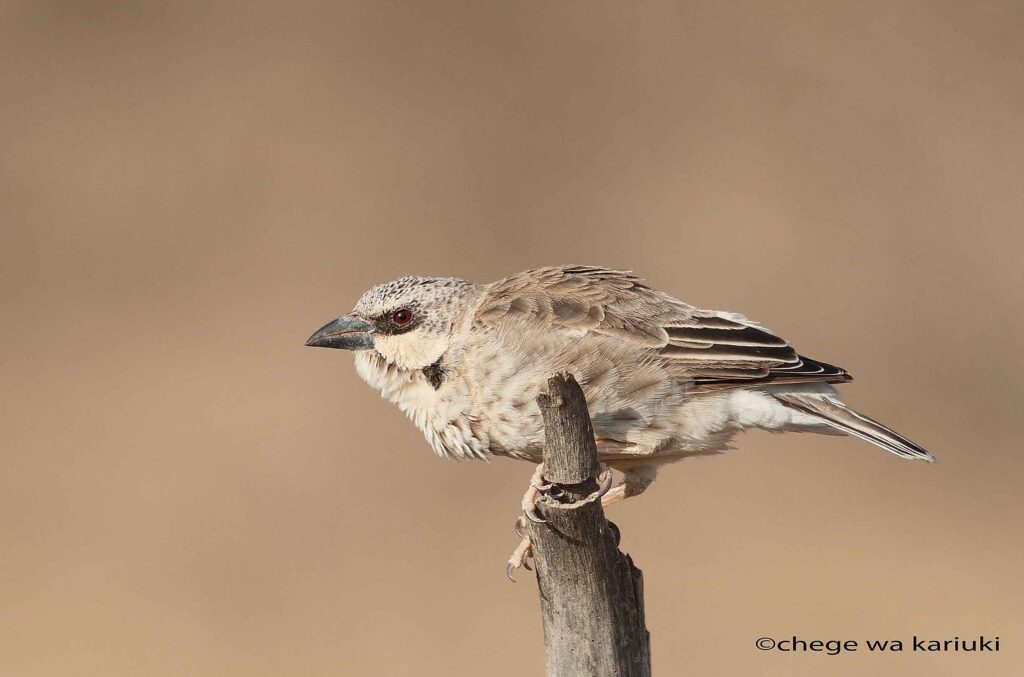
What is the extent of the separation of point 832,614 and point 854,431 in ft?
16.4

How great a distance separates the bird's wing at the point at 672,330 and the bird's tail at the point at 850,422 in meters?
0.12

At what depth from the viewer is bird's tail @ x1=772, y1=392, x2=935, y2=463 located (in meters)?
5.23

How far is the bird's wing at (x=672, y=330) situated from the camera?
536 centimetres

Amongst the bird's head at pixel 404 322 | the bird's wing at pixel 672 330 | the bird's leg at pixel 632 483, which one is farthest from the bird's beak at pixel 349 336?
the bird's leg at pixel 632 483

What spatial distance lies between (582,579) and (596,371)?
1052 mm

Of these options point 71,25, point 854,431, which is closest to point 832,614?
point 854,431

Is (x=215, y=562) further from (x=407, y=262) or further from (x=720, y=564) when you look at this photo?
(x=720, y=564)

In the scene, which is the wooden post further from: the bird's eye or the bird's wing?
the bird's eye

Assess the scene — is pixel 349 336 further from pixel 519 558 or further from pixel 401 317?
pixel 519 558

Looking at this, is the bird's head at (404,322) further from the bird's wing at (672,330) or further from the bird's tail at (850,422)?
the bird's tail at (850,422)

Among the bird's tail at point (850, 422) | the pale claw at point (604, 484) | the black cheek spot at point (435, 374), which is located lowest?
the pale claw at point (604, 484)

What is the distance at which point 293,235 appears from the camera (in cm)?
1289

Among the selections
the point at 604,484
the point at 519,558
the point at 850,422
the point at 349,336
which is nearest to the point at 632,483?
the point at 519,558

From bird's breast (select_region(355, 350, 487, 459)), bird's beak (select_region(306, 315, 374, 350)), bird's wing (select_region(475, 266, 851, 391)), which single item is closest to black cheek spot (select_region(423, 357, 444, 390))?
bird's breast (select_region(355, 350, 487, 459))
